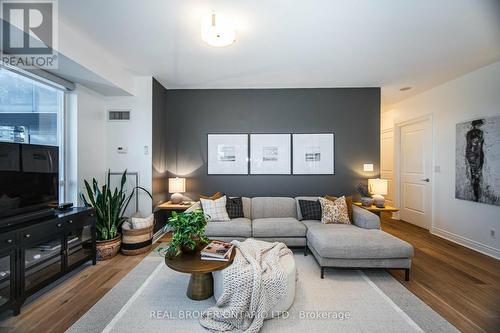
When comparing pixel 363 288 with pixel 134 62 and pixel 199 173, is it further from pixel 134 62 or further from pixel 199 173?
pixel 134 62

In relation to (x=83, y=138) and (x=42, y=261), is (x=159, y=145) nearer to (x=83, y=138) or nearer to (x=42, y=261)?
(x=83, y=138)

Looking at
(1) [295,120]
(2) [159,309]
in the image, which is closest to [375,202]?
(1) [295,120]

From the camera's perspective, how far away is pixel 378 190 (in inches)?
145

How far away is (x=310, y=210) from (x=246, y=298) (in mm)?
1971

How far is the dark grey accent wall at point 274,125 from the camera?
13.2 ft

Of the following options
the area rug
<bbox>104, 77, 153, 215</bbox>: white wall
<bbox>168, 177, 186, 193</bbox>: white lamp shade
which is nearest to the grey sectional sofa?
the area rug

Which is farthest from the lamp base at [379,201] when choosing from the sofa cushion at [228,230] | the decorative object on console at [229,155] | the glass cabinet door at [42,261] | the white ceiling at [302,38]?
the glass cabinet door at [42,261]

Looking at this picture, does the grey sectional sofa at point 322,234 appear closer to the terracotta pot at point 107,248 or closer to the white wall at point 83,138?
the terracotta pot at point 107,248

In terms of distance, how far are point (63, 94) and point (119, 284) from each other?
8.84 ft

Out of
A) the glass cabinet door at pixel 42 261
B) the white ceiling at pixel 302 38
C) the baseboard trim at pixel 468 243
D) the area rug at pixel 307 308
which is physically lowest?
the area rug at pixel 307 308

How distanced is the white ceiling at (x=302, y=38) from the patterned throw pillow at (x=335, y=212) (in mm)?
2064

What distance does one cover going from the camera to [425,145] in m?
4.29

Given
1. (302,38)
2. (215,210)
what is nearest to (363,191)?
(215,210)

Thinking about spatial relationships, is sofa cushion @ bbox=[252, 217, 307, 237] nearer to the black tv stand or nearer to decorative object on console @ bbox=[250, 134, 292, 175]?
decorative object on console @ bbox=[250, 134, 292, 175]
